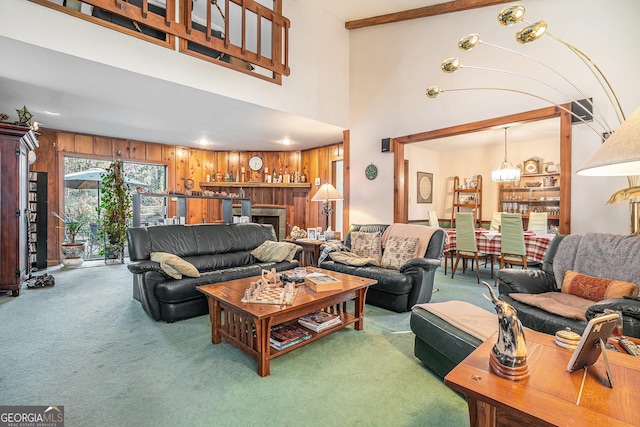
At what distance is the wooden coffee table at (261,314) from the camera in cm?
200

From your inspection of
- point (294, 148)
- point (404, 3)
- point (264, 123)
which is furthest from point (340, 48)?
point (294, 148)

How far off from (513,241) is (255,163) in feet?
18.1

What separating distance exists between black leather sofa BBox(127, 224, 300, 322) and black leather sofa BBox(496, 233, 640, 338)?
8.18 ft

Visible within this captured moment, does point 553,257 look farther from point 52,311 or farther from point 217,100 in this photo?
point 52,311

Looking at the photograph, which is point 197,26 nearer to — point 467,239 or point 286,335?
point 286,335

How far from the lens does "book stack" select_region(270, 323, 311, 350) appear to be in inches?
86.5

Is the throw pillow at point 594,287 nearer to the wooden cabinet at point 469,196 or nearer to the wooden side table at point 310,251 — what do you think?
the wooden side table at point 310,251

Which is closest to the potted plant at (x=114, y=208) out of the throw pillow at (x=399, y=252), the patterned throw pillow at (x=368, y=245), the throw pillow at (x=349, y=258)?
the throw pillow at (x=349, y=258)

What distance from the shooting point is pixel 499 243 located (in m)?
4.60

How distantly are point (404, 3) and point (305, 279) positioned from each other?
4310 mm

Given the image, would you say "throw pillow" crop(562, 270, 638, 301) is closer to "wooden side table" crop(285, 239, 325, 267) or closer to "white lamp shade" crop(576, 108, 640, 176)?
"white lamp shade" crop(576, 108, 640, 176)

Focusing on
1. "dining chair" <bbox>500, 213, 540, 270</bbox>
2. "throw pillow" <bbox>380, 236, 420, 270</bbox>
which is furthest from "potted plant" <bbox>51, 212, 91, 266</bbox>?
"dining chair" <bbox>500, 213, 540, 270</bbox>

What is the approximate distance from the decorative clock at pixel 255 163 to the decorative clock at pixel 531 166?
232 inches

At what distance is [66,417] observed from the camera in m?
1.62
